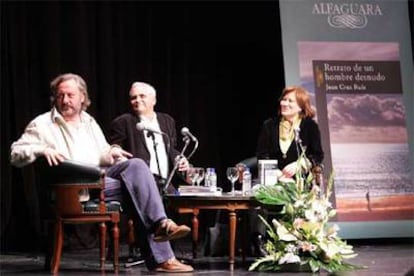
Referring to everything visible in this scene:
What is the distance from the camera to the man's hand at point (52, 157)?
3969 millimetres

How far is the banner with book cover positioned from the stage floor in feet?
0.97

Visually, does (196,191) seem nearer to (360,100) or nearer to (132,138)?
(132,138)

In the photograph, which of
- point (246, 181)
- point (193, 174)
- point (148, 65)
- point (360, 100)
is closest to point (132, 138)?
point (193, 174)

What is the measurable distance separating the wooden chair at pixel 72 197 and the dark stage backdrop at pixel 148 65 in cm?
168

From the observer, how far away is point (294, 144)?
485cm

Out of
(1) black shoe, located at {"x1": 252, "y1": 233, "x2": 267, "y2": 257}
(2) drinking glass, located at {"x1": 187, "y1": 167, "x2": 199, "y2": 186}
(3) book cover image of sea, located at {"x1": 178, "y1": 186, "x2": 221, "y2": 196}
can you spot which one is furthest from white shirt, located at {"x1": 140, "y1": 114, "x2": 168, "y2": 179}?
(1) black shoe, located at {"x1": 252, "y1": 233, "x2": 267, "y2": 257}

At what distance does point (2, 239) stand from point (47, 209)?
1658 millimetres

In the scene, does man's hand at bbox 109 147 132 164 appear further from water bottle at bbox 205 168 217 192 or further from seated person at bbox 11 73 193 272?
water bottle at bbox 205 168 217 192

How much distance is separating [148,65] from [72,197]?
2493mm

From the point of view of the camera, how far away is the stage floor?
4.15 m

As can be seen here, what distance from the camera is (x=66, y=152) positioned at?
4.24m

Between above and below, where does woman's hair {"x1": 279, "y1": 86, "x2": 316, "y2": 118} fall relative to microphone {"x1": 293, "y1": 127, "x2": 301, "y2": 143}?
above

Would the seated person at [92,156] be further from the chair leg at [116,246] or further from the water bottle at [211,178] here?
the water bottle at [211,178]

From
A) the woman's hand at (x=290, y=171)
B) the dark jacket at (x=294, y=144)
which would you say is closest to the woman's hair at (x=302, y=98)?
the dark jacket at (x=294, y=144)
